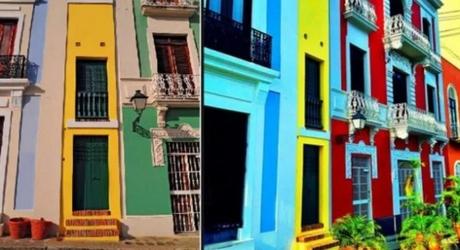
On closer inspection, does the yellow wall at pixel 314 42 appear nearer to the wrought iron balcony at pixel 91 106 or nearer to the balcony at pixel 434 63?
the wrought iron balcony at pixel 91 106

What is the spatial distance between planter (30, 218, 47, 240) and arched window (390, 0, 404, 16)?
55.6 inches

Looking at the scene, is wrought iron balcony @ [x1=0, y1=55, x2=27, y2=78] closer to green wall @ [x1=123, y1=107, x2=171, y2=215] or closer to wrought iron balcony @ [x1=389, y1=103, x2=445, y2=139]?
green wall @ [x1=123, y1=107, x2=171, y2=215]

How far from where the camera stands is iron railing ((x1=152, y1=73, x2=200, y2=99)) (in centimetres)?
83

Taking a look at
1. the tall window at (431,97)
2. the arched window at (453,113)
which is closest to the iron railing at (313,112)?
the tall window at (431,97)

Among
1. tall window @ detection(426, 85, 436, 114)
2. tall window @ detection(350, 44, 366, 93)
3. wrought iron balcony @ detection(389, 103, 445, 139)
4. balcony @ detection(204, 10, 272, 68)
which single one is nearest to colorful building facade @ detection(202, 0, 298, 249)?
balcony @ detection(204, 10, 272, 68)

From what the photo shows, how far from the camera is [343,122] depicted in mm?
1249

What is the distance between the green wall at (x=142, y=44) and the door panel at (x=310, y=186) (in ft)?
1.64

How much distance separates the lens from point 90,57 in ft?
2.59

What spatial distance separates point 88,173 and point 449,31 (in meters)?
1.63

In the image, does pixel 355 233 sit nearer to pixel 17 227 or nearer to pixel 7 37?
pixel 17 227

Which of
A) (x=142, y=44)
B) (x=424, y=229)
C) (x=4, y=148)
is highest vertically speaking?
(x=142, y=44)

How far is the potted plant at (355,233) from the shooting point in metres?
1.13

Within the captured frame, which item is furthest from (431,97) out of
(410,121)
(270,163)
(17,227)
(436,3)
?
(17,227)

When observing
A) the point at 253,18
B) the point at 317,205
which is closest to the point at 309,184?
the point at 317,205
